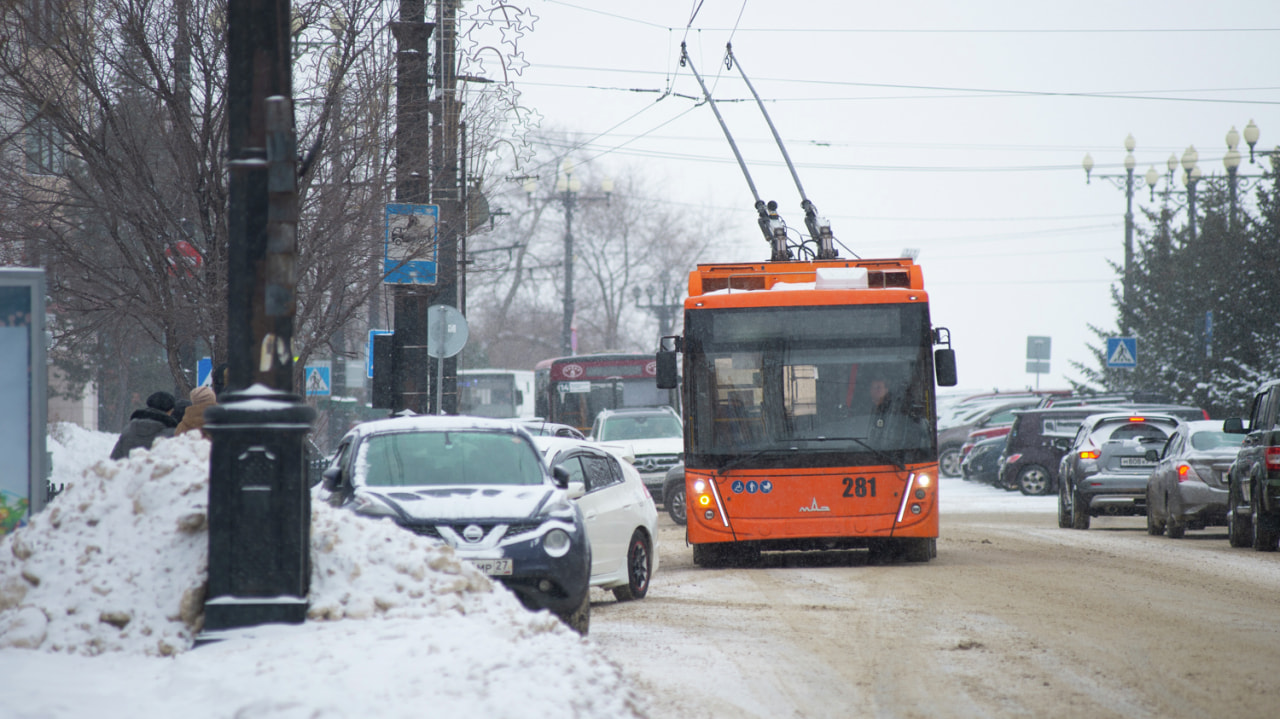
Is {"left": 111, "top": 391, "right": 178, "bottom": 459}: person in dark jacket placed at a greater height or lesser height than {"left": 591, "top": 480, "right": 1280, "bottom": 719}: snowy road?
greater

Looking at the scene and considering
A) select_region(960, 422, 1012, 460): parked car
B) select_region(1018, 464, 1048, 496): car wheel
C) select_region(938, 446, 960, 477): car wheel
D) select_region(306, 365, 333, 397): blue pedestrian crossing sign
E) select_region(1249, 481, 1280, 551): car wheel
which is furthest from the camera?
select_region(938, 446, 960, 477): car wheel

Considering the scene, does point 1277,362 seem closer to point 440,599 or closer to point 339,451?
point 339,451

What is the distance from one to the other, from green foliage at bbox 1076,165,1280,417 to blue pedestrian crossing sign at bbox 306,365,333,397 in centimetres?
1964

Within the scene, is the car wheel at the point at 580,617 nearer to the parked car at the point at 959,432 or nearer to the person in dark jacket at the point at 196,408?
the person in dark jacket at the point at 196,408

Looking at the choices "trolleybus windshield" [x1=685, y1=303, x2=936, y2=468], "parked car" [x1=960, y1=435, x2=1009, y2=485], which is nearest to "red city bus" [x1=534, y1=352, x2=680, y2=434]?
"parked car" [x1=960, y1=435, x2=1009, y2=485]

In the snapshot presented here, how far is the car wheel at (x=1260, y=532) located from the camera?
17250 mm

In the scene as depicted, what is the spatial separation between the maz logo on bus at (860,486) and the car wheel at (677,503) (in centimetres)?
917

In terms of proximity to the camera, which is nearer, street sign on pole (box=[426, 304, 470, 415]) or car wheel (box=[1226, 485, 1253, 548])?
car wheel (box=[1226, 485, 1253, 548])

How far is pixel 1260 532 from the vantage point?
1738cm

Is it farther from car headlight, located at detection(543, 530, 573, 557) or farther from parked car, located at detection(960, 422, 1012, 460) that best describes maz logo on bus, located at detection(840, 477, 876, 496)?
parked car, located at detection(960, 422, 1012, 460)

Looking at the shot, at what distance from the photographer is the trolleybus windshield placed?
15562 mm

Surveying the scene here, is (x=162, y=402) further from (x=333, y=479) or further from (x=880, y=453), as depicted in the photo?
(x=880, y=453)

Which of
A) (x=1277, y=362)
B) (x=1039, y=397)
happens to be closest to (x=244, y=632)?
(x=1277, y=362)

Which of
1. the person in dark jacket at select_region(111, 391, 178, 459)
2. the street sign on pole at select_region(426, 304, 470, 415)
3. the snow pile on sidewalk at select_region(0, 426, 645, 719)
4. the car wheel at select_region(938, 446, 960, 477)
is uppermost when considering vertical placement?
the street sign on pole at select_region(426, 304, 470, 415)
